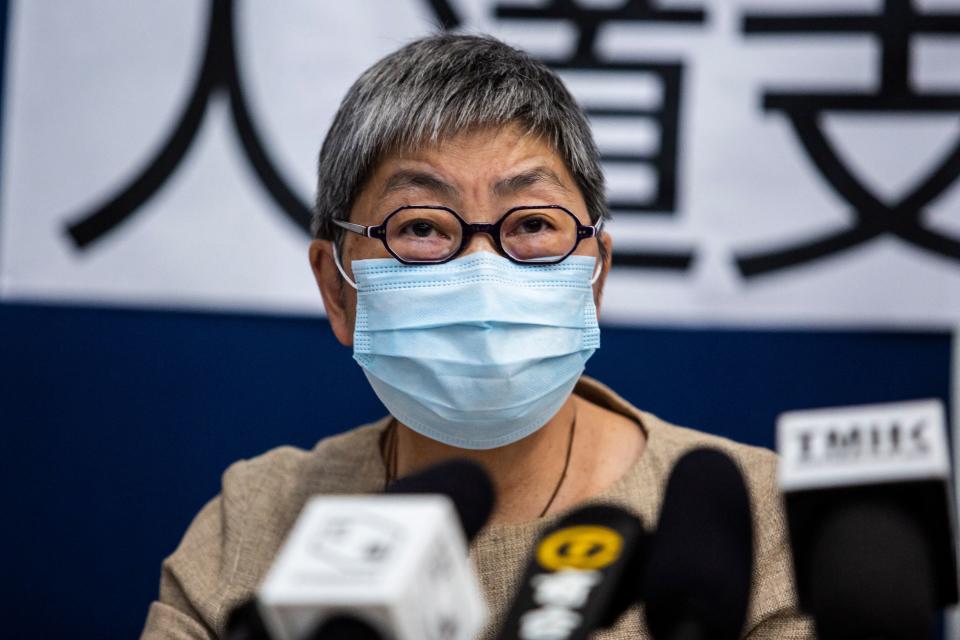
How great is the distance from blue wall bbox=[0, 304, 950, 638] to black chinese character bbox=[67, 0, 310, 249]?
0.60 feet

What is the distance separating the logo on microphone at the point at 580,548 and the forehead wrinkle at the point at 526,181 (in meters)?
0.76

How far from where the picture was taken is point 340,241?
1617 mm

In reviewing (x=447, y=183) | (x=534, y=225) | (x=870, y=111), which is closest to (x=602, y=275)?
(x=534, y=225)

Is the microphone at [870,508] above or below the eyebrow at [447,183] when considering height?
below

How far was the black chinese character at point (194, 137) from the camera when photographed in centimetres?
227

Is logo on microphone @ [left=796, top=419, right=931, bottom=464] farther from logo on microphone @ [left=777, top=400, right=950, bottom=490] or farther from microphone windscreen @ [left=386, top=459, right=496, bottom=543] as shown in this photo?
microphone windscreen @ [left=386, top=459, right=496, bottom=543]

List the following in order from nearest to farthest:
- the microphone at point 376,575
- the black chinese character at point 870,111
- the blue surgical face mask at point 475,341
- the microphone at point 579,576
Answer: the microphone at point 376,575 → the microphone at point 579,576 → the blue surgical face mask at point 475,341 → the black chinese character at point 870,111

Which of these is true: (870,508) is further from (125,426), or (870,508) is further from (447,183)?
(125,426)

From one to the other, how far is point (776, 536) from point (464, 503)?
85 centimetres

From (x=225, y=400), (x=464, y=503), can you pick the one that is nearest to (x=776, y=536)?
(x=464, y=503)

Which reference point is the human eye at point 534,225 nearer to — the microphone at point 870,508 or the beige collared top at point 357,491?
the beige collared top at point 357,491

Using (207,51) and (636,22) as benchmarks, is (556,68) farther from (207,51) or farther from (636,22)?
(207,51)

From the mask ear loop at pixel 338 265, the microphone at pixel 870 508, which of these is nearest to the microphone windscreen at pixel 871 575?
the microphone at pixel 870 508

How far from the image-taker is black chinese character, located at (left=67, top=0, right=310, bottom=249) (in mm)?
2268
